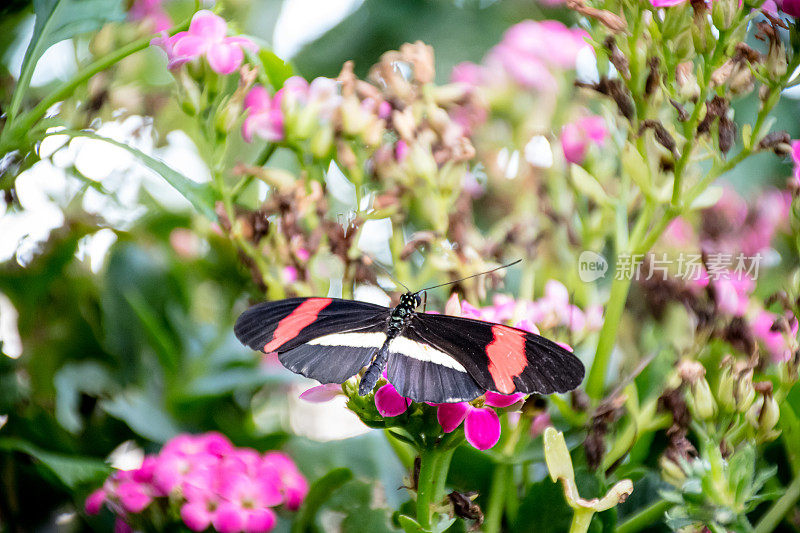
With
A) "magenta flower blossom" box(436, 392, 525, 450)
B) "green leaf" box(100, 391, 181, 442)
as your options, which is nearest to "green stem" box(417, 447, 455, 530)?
"magenta flower blossom" box(436, 392, 525, 450)

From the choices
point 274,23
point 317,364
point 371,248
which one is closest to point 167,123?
point 274,23

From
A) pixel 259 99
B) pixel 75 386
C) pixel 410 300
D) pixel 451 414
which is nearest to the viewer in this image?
pixel 451 414

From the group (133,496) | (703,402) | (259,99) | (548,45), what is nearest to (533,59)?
(548,45)

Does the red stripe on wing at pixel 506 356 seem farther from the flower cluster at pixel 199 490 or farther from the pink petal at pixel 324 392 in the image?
the flower cluster at pixel 199 490

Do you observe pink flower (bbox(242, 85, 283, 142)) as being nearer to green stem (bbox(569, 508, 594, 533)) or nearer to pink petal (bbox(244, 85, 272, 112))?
pink petal (bbox(244, 85, 272, 112))

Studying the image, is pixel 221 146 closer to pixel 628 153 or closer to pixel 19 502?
pixel 628 153

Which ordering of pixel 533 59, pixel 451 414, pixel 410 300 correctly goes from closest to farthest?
pixel 451 414 → pixel 410 300 → pixel 533 59

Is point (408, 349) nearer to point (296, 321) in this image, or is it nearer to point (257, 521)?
point (296, 321)

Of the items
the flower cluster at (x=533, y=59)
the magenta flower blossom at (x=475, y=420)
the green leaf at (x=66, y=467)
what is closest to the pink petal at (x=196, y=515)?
the green leaf at (x=66, y=467)
